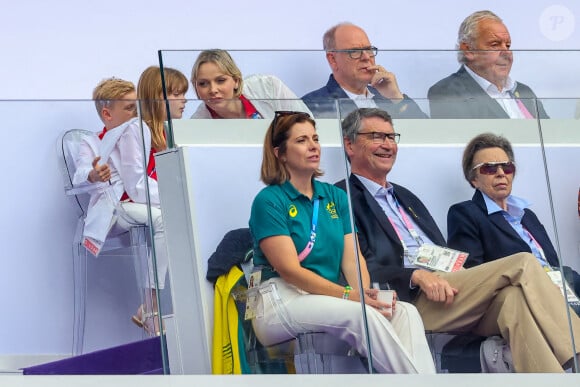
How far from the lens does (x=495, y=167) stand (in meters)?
3.75

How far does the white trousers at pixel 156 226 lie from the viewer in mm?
3561

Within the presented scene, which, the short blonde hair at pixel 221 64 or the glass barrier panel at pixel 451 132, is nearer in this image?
the glass barrier panel at pixel 451 132

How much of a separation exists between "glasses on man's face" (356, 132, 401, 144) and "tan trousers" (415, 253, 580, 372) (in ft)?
1.26

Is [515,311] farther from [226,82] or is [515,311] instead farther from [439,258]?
[226,82]

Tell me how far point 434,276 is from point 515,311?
0.74ft

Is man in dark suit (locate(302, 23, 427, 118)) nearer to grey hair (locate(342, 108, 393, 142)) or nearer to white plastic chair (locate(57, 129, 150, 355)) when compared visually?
grey hair (locate(342, 108, 393, 142))

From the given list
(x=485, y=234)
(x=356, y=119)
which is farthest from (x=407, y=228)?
(x=356, y=119)

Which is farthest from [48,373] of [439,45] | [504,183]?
[439,45]

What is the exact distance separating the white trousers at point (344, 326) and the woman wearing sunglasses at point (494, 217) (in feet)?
0.91

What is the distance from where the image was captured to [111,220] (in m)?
3.75

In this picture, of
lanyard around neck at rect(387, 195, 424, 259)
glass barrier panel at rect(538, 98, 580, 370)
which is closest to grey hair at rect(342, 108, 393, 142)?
lanyard around neck at rect(387, 195, 424, 259)

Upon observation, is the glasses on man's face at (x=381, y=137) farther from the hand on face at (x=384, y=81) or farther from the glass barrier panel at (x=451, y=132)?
the hand on face at (x=384, y=81)

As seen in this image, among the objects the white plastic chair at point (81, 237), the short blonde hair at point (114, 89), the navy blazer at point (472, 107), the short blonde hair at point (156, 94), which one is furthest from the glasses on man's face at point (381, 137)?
the short blonde hair at point (114, 89)

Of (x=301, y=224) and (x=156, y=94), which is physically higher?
(x=156, y=94)
